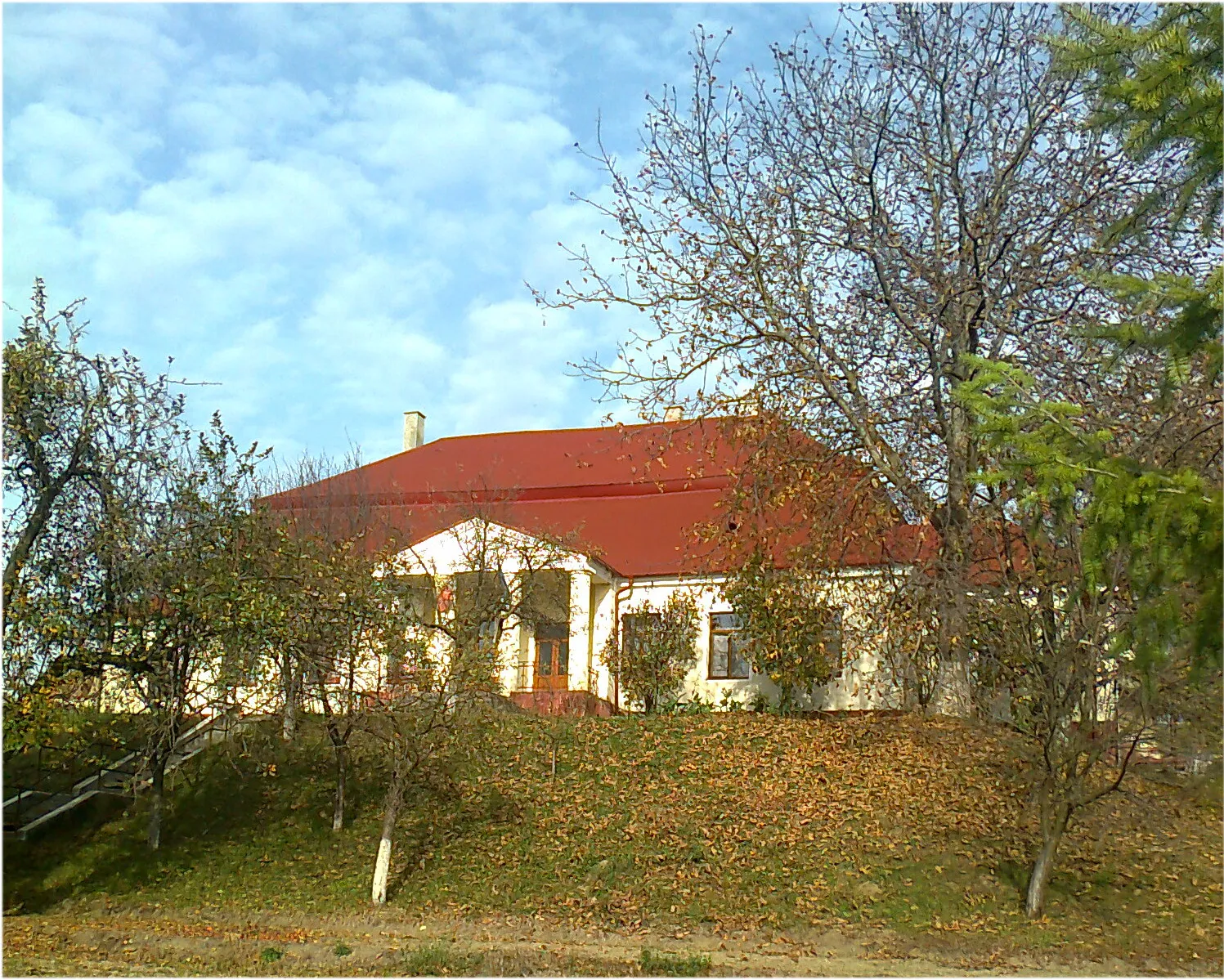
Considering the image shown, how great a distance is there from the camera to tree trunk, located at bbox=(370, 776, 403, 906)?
13.9m

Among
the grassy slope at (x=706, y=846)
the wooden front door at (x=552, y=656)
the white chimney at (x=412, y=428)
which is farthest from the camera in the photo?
the white chimney at (x=412, y=428)

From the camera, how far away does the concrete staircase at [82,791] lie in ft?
54.1

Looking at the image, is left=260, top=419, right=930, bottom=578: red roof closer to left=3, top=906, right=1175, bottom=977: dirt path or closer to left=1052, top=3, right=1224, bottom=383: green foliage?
left=3, top=906, right=1175, bottom=977: dirt path

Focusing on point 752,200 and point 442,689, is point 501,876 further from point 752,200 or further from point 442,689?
point 752,200

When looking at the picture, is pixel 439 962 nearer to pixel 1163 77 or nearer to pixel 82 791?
pixel 1163 77

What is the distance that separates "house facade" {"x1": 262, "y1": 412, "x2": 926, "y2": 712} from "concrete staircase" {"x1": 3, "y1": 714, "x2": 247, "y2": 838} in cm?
458

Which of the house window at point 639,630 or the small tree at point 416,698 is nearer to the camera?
the small tree at point 416,698

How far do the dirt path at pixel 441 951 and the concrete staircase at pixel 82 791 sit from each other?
3525 mm

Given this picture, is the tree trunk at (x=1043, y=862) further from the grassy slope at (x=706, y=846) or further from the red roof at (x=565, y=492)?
the red roof at (x=565, y=492)

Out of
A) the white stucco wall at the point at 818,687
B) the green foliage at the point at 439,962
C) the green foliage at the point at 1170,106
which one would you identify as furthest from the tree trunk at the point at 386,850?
the green foliage at the point at 1170,106

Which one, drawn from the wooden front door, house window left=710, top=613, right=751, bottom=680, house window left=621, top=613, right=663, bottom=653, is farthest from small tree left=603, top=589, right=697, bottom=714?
the wooden front door

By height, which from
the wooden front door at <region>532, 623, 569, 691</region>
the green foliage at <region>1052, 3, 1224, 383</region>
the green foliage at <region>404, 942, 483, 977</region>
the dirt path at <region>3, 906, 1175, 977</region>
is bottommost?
the dirt path at <region>3, 906, 1175, 977</region>

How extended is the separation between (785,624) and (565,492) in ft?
35.7

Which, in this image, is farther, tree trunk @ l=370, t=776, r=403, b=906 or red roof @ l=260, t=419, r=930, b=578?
red roof @ l=260, t=419, r=930, b=578
